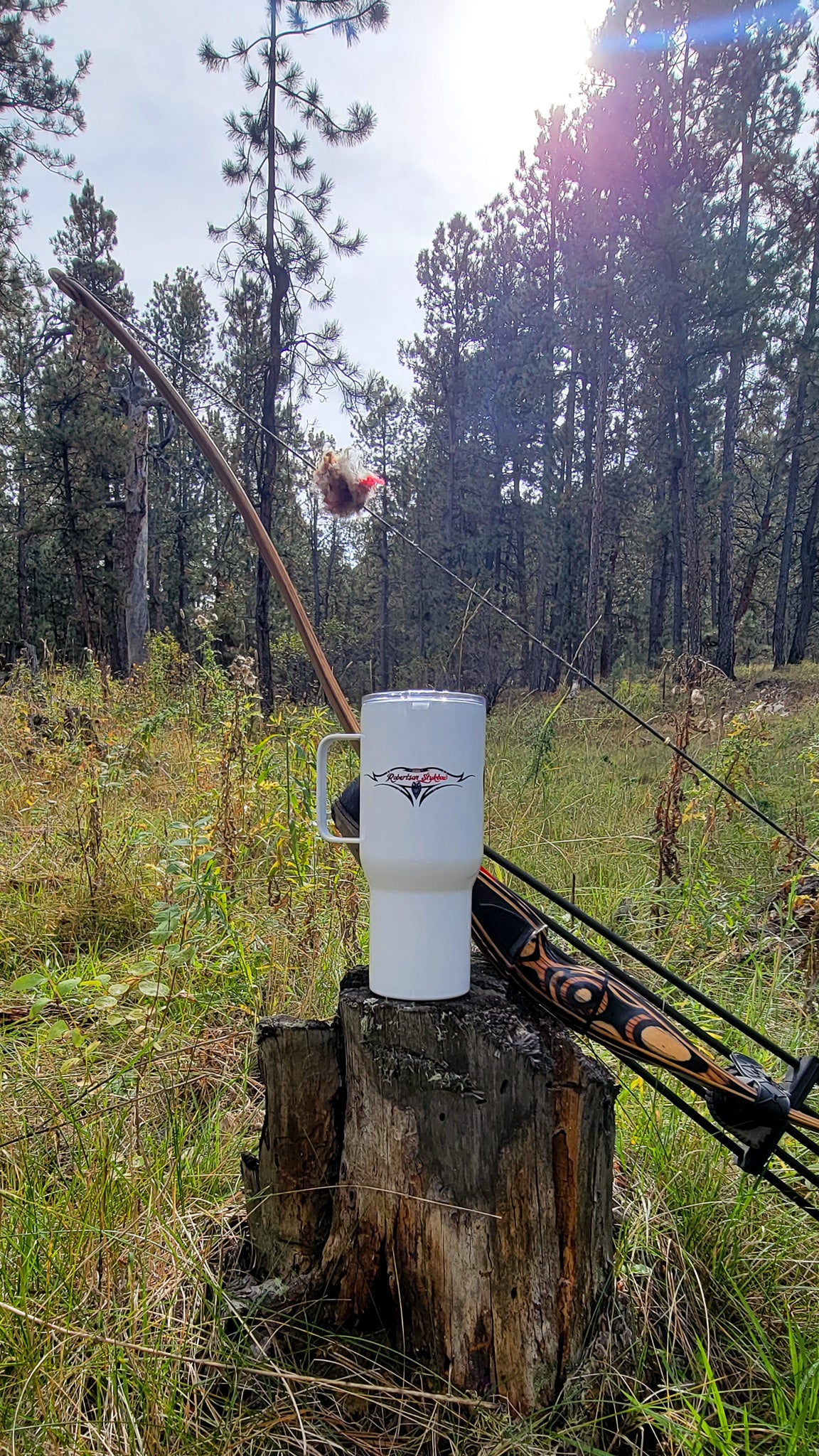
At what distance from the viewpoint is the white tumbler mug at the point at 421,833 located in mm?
1096

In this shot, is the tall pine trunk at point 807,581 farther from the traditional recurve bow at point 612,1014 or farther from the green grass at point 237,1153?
the traditional recurve bow at point 612,1014

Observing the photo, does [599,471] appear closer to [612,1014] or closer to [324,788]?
[324,788]

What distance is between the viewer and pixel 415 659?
70.5ft

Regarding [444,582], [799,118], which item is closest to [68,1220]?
[799,118]

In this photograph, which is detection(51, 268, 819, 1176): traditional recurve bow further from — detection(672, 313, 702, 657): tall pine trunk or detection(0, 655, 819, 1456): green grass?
detection(672, 313, 702, 657): tall pine trunk

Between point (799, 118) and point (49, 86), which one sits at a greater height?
point (799, 118)

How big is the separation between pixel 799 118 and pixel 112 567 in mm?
20820

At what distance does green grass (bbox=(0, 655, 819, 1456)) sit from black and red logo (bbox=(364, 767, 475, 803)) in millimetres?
886

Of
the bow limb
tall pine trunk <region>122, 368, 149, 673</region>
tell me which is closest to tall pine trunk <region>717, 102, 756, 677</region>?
tall pine trunk <region>122, 368, 149, 673</region>

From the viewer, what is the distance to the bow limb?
1424 mm

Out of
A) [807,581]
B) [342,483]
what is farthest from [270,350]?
[807,581]

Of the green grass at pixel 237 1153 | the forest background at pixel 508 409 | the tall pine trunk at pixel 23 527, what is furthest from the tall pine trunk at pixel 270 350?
the tall pine trunk at pixel 23 527

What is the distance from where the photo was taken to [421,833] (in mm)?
1086

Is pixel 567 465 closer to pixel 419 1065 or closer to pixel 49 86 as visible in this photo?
pixel 49 86
